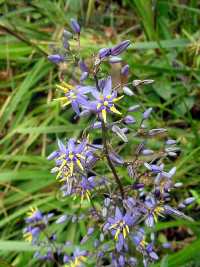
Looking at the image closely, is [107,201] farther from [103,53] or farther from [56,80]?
[56,80]

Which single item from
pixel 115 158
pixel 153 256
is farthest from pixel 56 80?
pixel 115 158

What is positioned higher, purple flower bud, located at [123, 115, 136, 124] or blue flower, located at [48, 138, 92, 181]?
purple flower bud, located at [123, 115, 136, 124]

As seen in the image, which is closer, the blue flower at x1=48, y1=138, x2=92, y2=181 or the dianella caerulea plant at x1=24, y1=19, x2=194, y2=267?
the dianella caerulea plant at x1=24, y1=19, x2=194, y2=267

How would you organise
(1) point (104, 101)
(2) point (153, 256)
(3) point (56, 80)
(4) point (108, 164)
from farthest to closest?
(3) point (56, 80) < (2) point (153, 256) < (4) point (108, 164) < (1) point (104, 101)

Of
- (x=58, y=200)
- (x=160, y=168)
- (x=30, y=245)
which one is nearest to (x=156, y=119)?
(x=58, y=200)

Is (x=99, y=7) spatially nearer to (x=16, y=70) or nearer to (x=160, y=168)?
(x=16, y=70)

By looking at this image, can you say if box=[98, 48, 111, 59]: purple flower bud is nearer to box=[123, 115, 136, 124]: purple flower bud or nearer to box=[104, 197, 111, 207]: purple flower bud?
box=[123, 115, 136, 124]: purple flower bud

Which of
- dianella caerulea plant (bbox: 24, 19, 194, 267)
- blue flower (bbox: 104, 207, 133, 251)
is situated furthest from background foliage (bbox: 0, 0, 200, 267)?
blue flower (bbox: 104, 207, 133, 251)

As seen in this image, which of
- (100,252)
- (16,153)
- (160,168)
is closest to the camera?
(160,168)

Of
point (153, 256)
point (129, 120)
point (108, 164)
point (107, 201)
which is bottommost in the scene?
point (153, 256)
